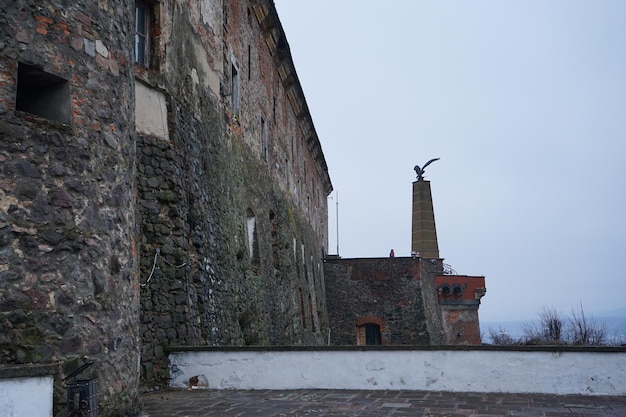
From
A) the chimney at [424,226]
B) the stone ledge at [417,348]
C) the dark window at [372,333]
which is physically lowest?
the dark window at [372,333]

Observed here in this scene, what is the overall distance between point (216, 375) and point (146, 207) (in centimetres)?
255

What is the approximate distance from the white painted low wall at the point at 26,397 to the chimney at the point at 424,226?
29345 millimetres

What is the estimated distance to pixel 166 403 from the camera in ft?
21.9

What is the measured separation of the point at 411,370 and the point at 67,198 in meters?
4.51

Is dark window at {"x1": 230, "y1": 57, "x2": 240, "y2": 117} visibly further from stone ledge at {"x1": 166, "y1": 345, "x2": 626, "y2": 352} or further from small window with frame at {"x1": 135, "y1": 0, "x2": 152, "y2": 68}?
stone ledge at {"x1": 166, "y1": 345, "x2": 626, "y2": 352}

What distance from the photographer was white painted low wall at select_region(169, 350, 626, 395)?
6.91 m

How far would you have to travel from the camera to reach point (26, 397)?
4219 mm

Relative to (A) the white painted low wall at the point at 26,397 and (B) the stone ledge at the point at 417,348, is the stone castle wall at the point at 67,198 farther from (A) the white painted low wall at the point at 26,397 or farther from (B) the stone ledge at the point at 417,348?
(B) the stone ledge at the point at 417,348

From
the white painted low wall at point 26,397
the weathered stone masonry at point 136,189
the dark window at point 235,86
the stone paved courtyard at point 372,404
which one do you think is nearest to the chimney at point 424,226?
the weathered stone masonry at point 136,189

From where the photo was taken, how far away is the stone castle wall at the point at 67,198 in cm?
478

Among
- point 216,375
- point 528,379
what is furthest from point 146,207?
point 528,379

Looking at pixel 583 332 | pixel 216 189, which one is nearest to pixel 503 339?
pixel 583 332

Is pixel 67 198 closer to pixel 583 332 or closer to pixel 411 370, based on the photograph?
pixel 411 370

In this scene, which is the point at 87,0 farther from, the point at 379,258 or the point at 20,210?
the point at 379,258
